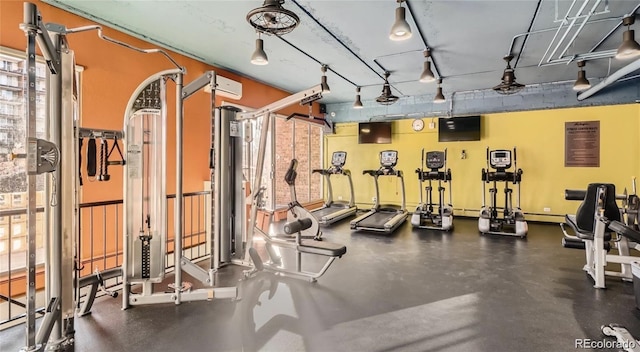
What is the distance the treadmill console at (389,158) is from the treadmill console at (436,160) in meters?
0.81

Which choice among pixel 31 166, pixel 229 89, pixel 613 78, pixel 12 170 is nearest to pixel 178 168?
pixel 31 166

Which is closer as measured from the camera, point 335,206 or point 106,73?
point 106,73

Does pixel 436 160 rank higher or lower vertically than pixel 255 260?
higher

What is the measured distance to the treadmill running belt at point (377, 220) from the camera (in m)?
6.34

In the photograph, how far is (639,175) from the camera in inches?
253

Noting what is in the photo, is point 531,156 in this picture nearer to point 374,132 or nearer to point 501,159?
point 501,159

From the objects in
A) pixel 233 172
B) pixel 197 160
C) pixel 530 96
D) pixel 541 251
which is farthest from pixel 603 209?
pixel 197 160

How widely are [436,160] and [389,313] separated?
4690 mm

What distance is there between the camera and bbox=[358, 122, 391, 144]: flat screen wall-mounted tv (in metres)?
8.73

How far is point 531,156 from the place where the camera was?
725cm

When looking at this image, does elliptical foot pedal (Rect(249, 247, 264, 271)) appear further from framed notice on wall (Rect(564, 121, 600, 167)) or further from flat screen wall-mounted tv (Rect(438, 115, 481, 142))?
framed notice on wall (Rect(564, 121, 600, 167))

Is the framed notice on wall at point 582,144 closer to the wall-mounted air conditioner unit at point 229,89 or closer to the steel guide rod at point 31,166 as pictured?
the wall-mounted air conditioner unit at point 229,89

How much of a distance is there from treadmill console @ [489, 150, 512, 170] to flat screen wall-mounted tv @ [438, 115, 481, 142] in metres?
1.23

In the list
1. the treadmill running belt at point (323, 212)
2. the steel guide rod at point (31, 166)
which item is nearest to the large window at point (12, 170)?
the steel guide rod at point (31, 166)
